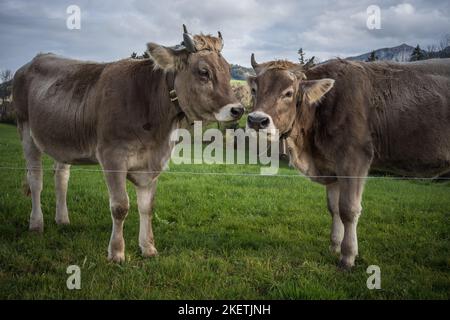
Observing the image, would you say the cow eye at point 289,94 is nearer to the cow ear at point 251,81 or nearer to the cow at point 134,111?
the cow ear at point 251,81

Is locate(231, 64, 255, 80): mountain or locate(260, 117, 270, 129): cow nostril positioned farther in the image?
locate(231, 64, 255, 80): mountain

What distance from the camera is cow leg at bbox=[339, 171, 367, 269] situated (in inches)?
211

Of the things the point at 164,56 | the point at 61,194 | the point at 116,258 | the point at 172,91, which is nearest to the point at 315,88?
the point at 172,91

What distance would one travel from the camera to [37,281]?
15.3ft

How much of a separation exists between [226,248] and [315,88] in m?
2.69

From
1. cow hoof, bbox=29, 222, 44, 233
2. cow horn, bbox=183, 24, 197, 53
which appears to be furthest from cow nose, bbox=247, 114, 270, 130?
cow hoof, bbox=29, 222, 44, 233

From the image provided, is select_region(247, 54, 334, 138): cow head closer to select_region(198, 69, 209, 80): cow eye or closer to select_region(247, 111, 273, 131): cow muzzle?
select_region(247, 111, 273, 131): cow muzzle

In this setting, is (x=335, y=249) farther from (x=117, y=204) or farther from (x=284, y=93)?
(x=117, y=204)

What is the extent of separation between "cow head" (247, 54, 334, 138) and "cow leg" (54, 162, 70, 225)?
4.11 meters

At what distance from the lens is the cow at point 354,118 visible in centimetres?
539

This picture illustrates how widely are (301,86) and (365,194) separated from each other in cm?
638

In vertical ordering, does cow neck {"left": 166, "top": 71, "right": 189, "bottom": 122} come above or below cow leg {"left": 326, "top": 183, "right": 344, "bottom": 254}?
above

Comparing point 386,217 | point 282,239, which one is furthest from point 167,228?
point 386,217

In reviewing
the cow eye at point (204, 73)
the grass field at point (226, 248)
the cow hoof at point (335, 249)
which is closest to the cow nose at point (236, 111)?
the cow eye at point (204, 73)
